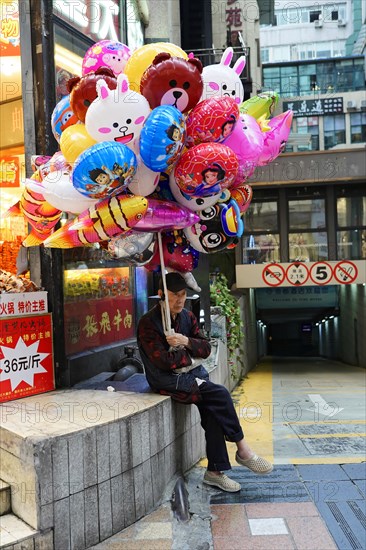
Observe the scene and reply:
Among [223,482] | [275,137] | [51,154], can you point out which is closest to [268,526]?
[223,482]

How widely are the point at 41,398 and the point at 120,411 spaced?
0.97 metres

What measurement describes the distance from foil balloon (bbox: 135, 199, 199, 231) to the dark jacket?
793 millimetres

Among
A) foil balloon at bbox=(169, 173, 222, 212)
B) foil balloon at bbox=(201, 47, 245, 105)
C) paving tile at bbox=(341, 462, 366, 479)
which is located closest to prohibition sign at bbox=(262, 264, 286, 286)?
paving tile at bbox=(341, 462, 366, 479)

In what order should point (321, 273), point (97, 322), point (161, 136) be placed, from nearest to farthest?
point (161, 136)
point (97, 322)
point (321, 273)

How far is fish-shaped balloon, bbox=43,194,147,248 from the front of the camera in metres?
3.59

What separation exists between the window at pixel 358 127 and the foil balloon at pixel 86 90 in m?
A: 34.4

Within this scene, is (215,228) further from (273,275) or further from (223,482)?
(273,275)

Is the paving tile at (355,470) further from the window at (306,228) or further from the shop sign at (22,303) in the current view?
the window at (306,228)

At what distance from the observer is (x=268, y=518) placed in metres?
3.80

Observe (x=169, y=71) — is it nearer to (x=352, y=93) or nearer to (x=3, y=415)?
(x=3, y=415)

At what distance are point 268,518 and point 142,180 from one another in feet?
8.60

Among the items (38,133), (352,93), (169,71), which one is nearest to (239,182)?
(169,71)

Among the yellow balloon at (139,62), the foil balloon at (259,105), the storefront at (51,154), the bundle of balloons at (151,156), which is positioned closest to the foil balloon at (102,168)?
the bundle of balloons at (151,156)

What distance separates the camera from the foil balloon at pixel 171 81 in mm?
3568
